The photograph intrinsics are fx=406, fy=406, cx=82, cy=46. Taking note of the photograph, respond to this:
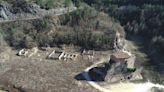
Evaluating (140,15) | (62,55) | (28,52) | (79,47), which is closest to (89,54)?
(79,47)

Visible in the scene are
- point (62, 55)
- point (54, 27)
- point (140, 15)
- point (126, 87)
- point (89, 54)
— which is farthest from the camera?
point (140, 15)

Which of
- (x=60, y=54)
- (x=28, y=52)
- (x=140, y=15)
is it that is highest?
(x=140, y=15)

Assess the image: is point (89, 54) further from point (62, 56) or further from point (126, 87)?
point (126, 87)

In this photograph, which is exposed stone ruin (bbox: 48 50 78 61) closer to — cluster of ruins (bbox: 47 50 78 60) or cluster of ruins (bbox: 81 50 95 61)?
cluster of ruins (bbox: 47 50 78 60)

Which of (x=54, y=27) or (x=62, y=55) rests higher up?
(x=54, y=27)

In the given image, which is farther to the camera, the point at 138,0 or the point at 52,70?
the point at 138,0

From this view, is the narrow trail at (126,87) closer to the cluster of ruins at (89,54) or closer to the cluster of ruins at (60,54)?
the cluster of ruins at (89,54)

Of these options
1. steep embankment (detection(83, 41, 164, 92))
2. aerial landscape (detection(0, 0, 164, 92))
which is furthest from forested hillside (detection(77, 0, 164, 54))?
steep embankment (detection(83, 41, 164, 92))

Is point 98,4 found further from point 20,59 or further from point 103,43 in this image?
point 20,59

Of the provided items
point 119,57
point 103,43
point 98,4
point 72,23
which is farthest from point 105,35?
point 98,4
